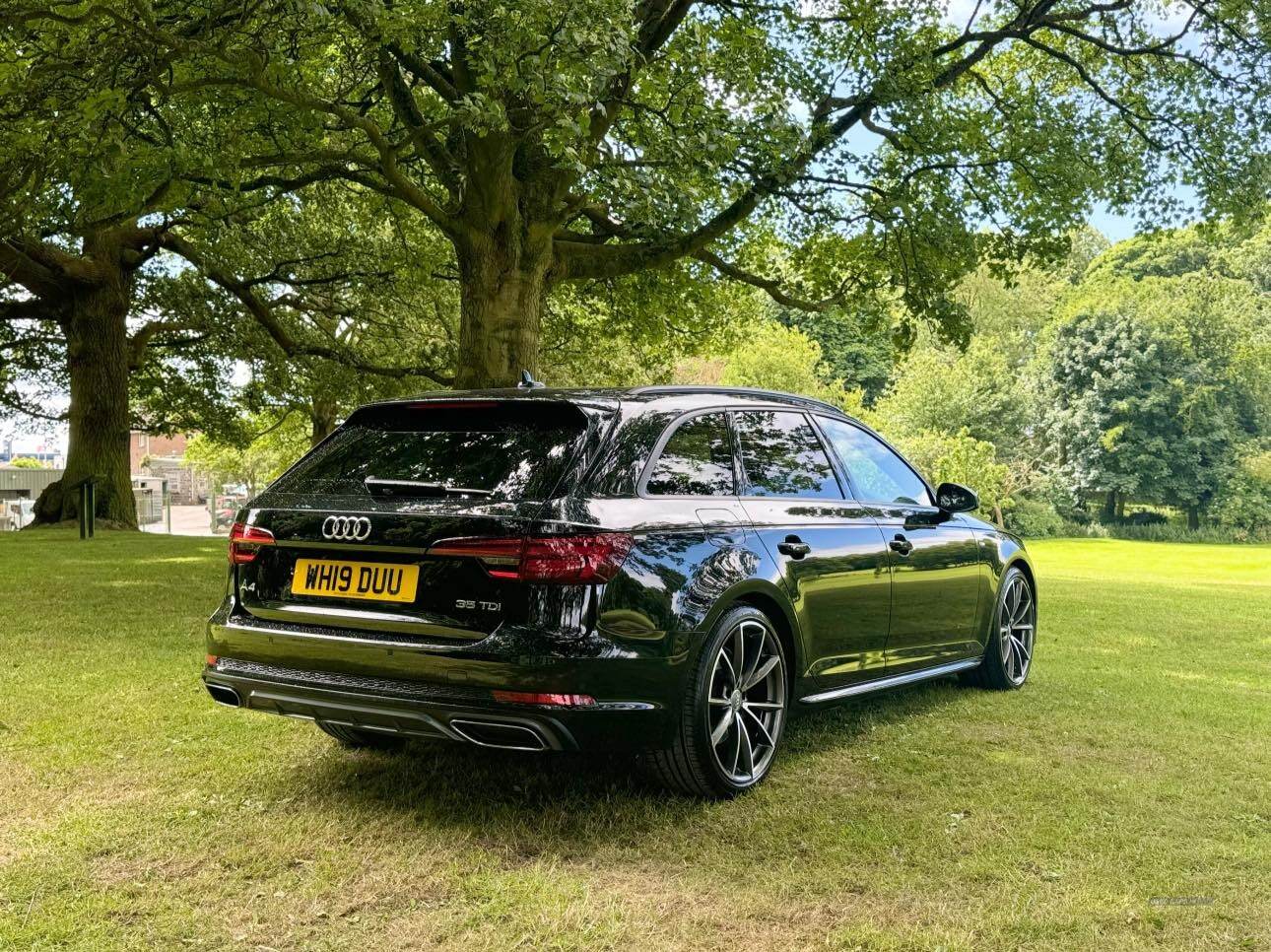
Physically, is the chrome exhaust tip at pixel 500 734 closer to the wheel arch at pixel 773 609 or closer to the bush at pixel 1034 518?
the wheel arch at pixel 773 609

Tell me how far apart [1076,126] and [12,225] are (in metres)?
13.4

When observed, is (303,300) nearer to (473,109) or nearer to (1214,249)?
(473,109)

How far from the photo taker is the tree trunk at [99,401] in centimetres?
2148

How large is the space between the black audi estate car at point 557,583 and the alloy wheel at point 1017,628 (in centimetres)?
196

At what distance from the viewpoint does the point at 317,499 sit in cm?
448

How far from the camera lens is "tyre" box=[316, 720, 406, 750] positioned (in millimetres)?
5277

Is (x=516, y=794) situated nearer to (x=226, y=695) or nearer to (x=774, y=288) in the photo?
(x=226, y=695)

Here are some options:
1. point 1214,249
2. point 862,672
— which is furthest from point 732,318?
point 1214,249

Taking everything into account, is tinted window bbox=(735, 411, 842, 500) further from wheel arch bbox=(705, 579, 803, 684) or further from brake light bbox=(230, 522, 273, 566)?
brake light bbox=(230, 522, 273, 566)

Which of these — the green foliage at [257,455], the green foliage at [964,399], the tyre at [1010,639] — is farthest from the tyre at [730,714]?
the green foliage at [964,399]

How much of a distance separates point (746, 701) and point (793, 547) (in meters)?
0.71

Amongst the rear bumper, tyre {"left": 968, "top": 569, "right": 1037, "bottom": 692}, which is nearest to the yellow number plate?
the rear bumper

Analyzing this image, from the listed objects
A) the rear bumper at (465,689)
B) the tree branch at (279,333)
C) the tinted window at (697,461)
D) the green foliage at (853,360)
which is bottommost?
the rear bumper at (465,689)

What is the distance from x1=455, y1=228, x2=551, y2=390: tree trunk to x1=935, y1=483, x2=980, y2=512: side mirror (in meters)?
6.50
